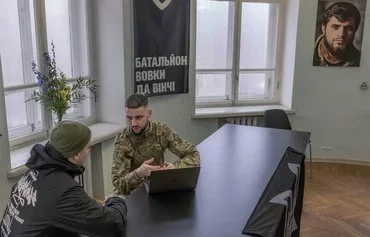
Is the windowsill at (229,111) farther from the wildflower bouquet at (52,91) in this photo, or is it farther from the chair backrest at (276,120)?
the wildflower bouquet at (52,91)

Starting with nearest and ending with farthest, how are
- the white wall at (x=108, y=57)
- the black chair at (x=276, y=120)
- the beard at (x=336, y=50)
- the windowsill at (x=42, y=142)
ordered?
the windowsill at (x=42, y=142) → the white wall at (x=108, y=57) → the black chair at (x=276, y=120) → the beard at (x=336, y=50)

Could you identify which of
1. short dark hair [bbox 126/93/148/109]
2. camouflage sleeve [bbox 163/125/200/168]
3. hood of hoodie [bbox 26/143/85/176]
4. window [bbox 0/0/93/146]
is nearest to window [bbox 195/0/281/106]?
window [bbox 0/0/93/146]

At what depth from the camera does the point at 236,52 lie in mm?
4812

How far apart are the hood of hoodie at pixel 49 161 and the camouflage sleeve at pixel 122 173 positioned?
0.64m

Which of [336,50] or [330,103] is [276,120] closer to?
[330,103]

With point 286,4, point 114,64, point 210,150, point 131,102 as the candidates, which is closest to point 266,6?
point 286,4

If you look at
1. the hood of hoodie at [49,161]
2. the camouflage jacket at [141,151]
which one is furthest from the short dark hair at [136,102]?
the hood of hoodie at [49,161]

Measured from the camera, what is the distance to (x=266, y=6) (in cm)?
482

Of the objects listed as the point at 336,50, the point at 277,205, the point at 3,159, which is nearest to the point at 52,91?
the point at 3,159

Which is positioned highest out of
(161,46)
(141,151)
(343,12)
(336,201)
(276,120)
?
(343,12)

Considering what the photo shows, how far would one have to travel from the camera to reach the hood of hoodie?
4.99 ft

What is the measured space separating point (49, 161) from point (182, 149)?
1.16 meters

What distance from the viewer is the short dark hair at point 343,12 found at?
178 inches

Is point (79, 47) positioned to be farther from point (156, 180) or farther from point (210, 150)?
point (156, 180)
